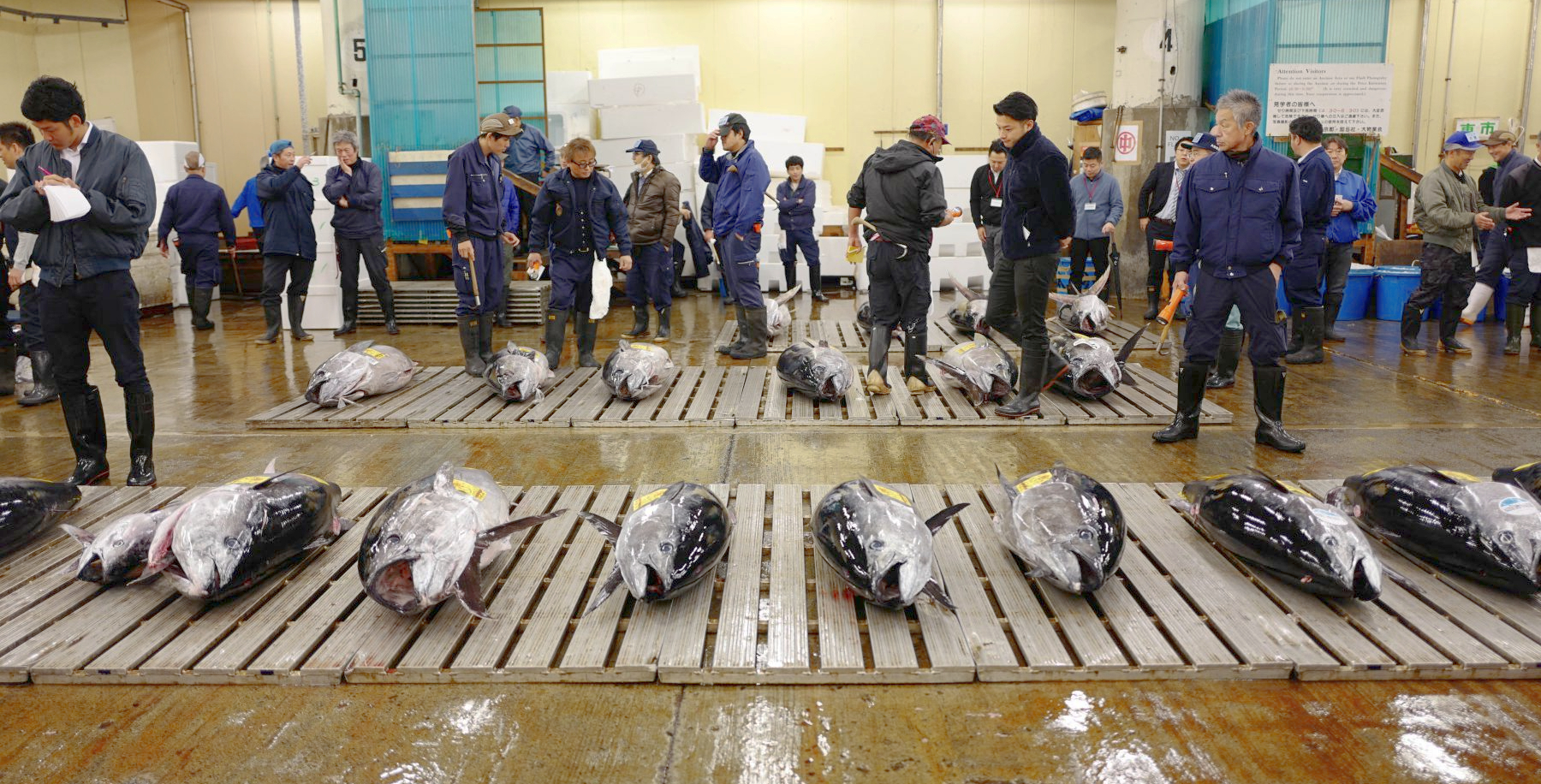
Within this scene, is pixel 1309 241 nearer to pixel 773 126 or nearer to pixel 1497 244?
pixel 1497 244

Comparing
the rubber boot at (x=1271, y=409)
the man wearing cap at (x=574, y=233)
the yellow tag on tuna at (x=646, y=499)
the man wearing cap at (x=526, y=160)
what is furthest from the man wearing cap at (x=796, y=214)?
the yellow tag on tuna at (x=646, y=499)

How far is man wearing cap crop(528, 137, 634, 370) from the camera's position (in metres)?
7.60

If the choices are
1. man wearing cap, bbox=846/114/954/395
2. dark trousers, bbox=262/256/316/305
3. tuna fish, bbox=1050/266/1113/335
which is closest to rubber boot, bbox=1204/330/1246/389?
tuna fish, bbox=1050/266/1113/335

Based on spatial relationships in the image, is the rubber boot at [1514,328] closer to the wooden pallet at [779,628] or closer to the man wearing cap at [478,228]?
the wooden pallet at [779,628]

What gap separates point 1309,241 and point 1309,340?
3.11 feet

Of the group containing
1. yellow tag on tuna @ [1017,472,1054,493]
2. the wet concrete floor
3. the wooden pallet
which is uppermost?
yellow tag on tuna @ [1017,472,1054,493]

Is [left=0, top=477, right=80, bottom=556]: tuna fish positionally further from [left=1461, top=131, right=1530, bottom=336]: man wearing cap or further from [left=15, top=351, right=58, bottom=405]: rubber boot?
[left=1461, top=131, right=1530, bottom=336]: man wearing cap

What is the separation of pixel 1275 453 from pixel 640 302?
587 cm

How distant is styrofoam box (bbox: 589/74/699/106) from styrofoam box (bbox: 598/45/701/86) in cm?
36

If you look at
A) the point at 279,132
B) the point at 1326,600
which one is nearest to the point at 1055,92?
the point at 279,132

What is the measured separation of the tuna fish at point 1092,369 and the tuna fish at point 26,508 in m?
5.46

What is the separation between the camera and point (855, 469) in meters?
5.16

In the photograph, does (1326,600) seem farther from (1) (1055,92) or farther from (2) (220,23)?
(2) (220,23)

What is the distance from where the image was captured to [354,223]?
9914 millimetres
